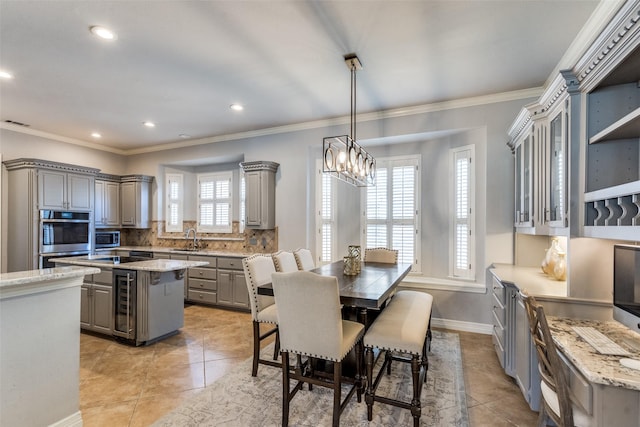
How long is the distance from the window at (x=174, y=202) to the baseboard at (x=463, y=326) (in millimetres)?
5312

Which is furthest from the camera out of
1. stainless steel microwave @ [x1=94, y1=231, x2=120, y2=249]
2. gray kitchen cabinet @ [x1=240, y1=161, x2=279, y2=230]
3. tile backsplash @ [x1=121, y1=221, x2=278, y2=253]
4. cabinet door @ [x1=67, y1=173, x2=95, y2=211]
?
stainless steel microwave @ [x1=94, y1=231, x2=120, y2=249]

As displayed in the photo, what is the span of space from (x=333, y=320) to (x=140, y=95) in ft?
12.0

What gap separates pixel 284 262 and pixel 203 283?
8.19 ft

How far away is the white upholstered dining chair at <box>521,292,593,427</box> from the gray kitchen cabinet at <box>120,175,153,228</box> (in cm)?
660

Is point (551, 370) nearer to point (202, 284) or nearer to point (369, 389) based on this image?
point (369, 389)

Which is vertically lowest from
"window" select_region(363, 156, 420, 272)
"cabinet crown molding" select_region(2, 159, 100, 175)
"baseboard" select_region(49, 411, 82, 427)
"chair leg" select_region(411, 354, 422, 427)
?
"baseboard" select_region(49, 411, 82, 427)

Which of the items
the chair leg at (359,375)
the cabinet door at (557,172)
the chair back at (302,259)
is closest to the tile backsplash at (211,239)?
the chair back at (302,259)

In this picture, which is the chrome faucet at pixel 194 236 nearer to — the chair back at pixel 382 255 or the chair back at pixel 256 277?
the chair back at pixel 256 277

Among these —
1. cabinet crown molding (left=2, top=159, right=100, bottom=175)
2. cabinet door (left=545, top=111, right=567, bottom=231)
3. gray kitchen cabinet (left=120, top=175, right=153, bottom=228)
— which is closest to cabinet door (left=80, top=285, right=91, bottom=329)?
cabinet crown molding (left=2, top=159, right=100, bottom=175)

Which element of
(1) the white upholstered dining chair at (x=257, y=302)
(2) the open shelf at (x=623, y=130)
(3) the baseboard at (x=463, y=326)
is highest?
(2) the open shelf at (x=623, y=130)

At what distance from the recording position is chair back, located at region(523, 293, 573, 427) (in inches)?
57.9

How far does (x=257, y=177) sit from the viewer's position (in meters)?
5.02

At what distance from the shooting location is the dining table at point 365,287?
215 centimetres

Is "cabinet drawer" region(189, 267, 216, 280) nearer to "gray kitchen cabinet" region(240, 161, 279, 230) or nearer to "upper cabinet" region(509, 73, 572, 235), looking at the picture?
"gray kitchen cabinet" region(240, 161, 279, 230)
